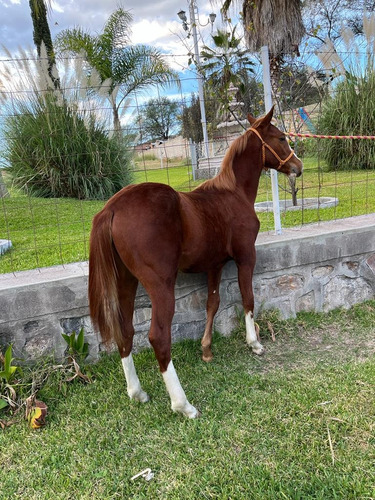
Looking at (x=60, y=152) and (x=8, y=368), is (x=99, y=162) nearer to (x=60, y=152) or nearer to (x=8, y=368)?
(x=60, y=152)

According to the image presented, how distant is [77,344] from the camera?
2.72 meters

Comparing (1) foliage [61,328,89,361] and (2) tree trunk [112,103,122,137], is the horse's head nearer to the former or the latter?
(1) foliage [61,328,89,361]

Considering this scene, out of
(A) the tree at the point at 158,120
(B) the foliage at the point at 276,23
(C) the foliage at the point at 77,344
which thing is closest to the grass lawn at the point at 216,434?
(C) the foliage at the point at 77,344

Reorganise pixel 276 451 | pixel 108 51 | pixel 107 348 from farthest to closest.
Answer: pixel 108 51 → pixel 107 348 → pixel 276 451

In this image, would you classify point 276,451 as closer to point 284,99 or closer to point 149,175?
point 284,99

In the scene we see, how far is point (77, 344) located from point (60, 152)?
155 inches

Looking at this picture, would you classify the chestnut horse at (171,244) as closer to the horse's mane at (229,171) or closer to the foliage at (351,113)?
the horse's mane at (229,171)

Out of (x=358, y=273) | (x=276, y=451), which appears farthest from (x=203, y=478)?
(x=358, y=273)

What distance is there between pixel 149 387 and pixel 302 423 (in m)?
0.99

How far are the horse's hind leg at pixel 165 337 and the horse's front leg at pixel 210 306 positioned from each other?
640mm

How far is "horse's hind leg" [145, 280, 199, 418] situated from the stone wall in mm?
660

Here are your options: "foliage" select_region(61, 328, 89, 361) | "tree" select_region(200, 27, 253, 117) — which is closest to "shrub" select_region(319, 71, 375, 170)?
"tree" select_region(200, 27, 253, 117)

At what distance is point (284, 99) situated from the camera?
541 cm

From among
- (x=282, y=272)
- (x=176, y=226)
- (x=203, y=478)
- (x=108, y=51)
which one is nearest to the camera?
(x=203, y=478)
